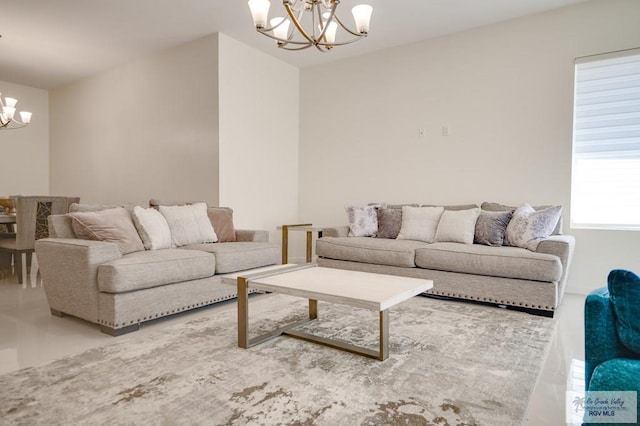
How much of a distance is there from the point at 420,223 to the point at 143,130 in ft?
13.0

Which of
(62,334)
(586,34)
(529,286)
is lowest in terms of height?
(62,334)

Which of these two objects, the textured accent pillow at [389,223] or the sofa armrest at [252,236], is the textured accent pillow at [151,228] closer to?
the sofa armrest at [252,236]

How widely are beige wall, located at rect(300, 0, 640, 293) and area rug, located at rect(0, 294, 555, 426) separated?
6.25ft

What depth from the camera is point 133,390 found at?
69.4 inches

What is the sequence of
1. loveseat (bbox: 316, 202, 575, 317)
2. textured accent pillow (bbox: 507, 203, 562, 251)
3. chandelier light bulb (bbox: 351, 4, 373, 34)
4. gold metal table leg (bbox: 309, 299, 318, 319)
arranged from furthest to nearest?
textured accent pillow (bbox: 507, 203, 562, 251) < loveseat (bbox: 316, 202, 575, 317) < gold metal table leg (bbox: 309, 299, 318, 319) < chandelier light bulb (bbox: 351, 4, 373, 34)

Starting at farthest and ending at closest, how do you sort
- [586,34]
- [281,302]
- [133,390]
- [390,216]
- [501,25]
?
[390,216]
[501,25]
[586,34]
[281,302]
[133,390]

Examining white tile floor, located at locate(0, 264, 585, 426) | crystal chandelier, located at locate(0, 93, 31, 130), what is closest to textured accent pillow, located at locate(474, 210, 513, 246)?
white tile floor, located at locate(0, 264, 585, 426)

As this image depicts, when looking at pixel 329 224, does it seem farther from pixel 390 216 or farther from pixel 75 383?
pixel 75 383

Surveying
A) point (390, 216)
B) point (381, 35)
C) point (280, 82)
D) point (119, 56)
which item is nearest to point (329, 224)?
point (390, 216)

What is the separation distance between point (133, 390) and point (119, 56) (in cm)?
513

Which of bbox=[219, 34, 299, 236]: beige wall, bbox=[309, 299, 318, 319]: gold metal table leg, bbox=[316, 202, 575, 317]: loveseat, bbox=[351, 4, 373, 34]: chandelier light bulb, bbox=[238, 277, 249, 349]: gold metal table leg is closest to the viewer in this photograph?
bbox=[238, 277, 249, 349]: gold metal table leg

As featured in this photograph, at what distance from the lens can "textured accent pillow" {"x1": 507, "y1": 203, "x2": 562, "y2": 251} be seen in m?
3.41

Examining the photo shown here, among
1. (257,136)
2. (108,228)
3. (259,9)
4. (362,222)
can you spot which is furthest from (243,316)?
(257,136)

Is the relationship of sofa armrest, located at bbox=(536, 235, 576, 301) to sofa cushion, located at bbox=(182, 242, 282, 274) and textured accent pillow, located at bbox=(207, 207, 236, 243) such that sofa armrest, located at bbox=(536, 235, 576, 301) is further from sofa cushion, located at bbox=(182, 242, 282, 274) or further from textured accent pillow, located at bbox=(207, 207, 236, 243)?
textured accent pillow, located at bbox=(207, 207, 236, 243)
